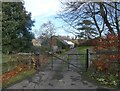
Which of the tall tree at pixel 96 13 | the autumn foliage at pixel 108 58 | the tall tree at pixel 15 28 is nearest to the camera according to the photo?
the autumn foliage at pixel 108 58

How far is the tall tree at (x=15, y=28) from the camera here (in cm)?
Answer: 2302

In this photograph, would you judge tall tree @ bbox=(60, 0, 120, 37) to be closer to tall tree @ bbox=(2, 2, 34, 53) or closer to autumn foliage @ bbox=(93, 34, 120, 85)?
autumn foliage @ bbox=(93, 34, 120, 85)

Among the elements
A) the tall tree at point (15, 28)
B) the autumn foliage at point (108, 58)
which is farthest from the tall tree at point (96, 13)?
the tall tree at point (15, 28)

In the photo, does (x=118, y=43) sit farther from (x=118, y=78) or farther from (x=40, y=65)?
(x=40, y=65)

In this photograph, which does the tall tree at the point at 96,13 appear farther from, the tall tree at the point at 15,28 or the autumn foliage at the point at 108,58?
the tall tree at the point at 15,28

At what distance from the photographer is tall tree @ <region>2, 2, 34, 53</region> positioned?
2302cm

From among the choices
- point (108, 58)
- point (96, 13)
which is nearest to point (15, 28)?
point (96, 13)

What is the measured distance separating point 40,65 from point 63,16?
4632 mm

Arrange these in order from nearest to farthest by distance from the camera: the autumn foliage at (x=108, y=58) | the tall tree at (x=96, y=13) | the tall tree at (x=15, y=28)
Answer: the autumn foliage at (x=108, y=58) < the tall tree at (x=96, y=13) < the tall tree at (x=15, y=28)

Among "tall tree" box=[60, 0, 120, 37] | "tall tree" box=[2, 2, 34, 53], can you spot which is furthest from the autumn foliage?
"tall tree" box=[2, 2, 34, 53]

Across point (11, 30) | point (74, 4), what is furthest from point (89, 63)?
point (11, 30)

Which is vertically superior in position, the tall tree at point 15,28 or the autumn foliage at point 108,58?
the tall tree at point 15,28

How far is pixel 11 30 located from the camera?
23.2m

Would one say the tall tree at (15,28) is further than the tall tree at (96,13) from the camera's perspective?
Yes
